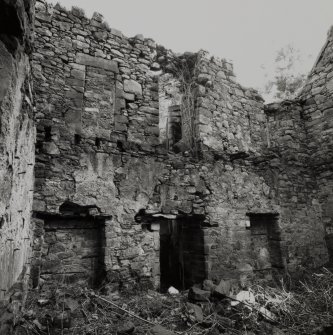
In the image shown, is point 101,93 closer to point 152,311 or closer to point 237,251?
point 152,311

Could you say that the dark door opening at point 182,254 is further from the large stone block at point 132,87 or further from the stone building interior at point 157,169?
the large stone block at point 132,87

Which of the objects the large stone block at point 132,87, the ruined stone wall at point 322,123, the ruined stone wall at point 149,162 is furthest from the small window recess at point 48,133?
the ruined stone wall at point 322,123

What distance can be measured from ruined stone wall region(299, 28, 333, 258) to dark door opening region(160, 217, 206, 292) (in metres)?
3.75

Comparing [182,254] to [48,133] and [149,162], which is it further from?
[48,133]

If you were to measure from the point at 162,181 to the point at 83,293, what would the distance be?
2.26m

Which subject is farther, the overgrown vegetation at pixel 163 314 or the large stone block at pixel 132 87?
the large stone block at pixel 132 87

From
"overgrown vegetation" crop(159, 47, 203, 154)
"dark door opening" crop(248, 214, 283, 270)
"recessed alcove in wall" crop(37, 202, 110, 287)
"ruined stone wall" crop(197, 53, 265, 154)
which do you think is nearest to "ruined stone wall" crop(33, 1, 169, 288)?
"recessed alcove in wall" crop(37, 202, 110, 287)

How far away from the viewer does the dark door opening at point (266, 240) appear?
19.8ft

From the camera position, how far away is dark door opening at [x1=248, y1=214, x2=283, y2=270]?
603cm


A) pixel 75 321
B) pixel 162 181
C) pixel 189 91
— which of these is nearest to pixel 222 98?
pixel 189 91

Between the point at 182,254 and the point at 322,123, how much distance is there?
5.14 meters

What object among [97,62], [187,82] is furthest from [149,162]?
[187,82]

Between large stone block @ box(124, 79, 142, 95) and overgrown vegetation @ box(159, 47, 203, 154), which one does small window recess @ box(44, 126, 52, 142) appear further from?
overgrown vegetation @ box(159, 47, 203, 154)

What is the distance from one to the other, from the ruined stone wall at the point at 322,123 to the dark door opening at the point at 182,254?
3.75 meters
